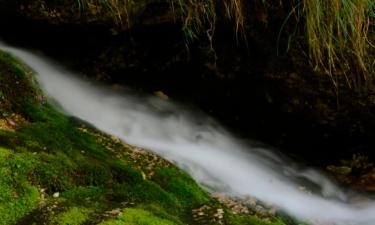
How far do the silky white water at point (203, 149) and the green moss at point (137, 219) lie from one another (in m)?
2.27

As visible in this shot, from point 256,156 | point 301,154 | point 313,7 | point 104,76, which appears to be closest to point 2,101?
point 104,76

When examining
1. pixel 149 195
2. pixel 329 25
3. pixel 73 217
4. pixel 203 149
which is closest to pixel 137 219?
pixel 73 217

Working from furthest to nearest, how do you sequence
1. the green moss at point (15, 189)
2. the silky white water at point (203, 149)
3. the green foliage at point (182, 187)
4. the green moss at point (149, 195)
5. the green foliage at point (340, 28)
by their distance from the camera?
the silky white water at point (203, 149) < the green foliage at point (340, 28) < the green foliage at point (182, 187) < the green moss at point (149, 195) < the green moss at point (15, 189)

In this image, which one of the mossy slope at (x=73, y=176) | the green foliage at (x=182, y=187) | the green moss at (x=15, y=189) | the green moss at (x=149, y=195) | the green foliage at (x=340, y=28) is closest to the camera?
the green moss at (x=15, y=189)

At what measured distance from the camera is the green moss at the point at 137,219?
3.78 m

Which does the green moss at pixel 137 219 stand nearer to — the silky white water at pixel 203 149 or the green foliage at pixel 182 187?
the green foliage at pixel 182 187

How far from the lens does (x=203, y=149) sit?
24.7 feet

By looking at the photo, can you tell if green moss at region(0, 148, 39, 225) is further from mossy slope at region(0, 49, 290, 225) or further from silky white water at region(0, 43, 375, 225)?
silky white water at region(0, 43, 375, 225)

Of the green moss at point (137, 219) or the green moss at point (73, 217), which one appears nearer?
the green moss at point (73, 217)

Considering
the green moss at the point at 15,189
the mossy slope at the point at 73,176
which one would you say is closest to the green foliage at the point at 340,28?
the mossy slope at the point at 73,176

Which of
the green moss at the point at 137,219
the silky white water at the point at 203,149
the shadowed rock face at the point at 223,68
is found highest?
the shadowed rock face at the point at 223,68

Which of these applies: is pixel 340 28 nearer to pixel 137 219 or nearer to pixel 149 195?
pixel 149 195

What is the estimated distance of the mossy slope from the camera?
3766mm

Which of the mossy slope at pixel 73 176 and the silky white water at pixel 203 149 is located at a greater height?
the silky white water at pixel 203 149
